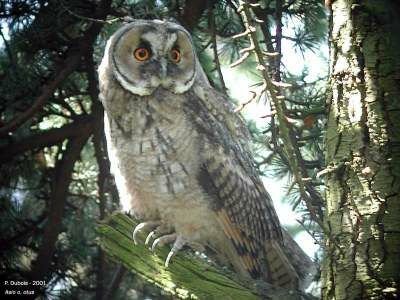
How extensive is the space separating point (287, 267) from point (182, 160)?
54 cm

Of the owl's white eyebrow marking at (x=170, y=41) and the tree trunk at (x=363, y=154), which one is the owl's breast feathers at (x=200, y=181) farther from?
the tree trunk at (x=363, y=154)

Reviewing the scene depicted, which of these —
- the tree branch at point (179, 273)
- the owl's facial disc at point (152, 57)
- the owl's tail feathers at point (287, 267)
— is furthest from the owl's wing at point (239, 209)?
the tree branch at point (179, 273)

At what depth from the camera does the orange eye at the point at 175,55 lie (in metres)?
2.31

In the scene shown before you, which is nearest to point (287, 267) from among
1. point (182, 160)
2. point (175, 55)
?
point (182, 160)

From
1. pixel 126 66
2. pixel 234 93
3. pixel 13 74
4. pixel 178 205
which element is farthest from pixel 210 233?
pixel 234 93

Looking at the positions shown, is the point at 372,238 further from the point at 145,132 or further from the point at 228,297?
the point at 145,132

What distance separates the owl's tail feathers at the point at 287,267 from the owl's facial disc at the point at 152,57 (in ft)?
2.25

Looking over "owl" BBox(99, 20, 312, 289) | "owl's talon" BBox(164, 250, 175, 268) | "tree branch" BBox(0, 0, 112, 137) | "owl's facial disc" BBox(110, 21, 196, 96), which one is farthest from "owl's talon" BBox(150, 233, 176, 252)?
"tree branch" BBox(0, 0, 112, 137)

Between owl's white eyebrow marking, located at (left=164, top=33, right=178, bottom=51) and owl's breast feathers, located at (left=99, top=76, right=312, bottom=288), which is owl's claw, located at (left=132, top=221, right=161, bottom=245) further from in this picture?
owl's white eyebrow marking, located at (left=164, top=33, right=178, bottom=51)

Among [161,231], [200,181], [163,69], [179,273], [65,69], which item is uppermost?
[65,69]

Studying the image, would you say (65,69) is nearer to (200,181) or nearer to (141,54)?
(141,54)

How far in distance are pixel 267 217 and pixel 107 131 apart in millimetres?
706

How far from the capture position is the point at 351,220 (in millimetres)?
1590

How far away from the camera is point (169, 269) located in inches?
73.4
